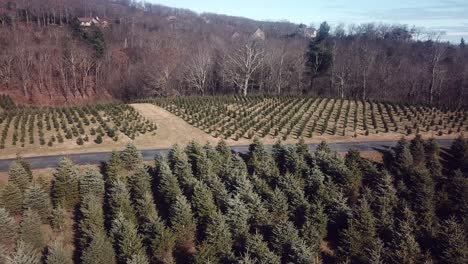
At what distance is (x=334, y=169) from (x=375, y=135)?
1245 centimetres

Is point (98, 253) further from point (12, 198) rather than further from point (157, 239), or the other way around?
point (12, 198)

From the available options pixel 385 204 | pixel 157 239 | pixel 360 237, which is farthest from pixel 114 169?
pixel 385 204

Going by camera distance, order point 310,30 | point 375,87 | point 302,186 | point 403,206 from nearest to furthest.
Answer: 1. point 403,206
2. point 302,186
3. point 375,87
4. point 310,30

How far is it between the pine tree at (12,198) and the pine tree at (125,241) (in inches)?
268

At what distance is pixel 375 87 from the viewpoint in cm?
6781

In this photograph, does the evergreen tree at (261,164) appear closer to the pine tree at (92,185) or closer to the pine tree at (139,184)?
the pine tree at (139,184)

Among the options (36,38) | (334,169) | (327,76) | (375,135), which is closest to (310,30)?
(327,76)

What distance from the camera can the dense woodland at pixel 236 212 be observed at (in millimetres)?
15109

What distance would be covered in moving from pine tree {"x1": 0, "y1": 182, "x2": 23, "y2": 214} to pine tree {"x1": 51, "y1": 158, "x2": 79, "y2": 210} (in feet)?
5.69

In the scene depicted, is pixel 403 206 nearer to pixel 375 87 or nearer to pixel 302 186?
pixel 302 186

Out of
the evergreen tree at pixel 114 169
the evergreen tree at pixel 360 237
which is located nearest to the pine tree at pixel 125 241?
the evergreen tree at pixel 114 169

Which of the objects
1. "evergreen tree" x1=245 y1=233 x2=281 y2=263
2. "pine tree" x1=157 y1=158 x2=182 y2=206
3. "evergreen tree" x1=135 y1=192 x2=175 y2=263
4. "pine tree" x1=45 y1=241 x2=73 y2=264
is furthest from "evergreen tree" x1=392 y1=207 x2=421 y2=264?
"pine tree" x1=45 y1=241 x2=73 y2=264

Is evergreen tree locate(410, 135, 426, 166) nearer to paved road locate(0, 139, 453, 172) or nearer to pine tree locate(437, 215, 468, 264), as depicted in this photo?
paved road locate(0, 139, 453, 172)

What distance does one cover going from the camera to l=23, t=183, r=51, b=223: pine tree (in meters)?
19.2
